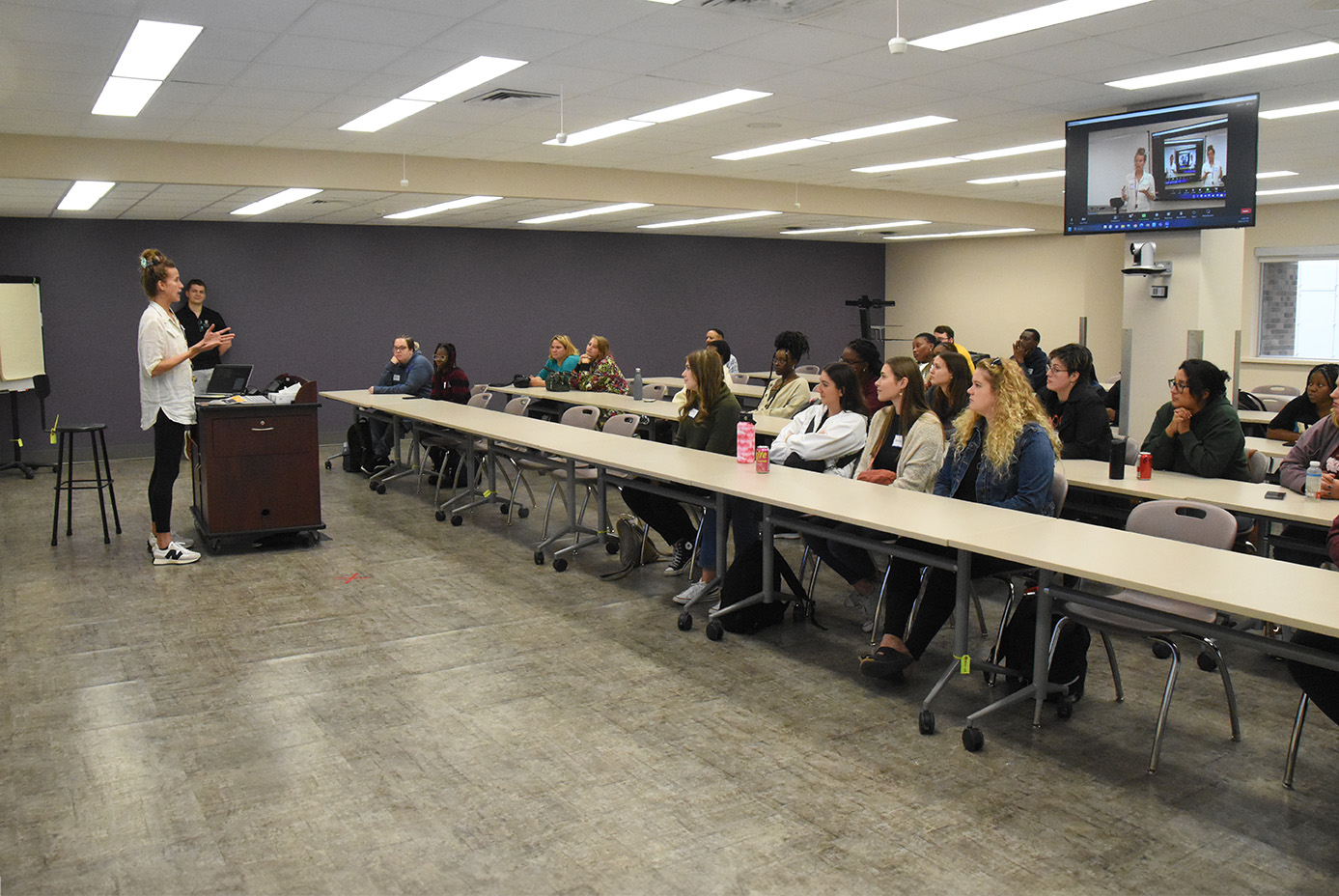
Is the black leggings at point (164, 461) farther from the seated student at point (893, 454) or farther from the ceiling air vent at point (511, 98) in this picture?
the seated student at point (893, 454)

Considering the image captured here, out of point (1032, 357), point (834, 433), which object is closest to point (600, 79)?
point (834, 433)

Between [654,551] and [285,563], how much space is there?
223cm

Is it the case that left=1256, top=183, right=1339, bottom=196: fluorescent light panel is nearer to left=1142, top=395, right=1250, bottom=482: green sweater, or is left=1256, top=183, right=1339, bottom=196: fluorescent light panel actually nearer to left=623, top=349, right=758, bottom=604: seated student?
left=1142, top=395, right=1250, bottom=482: green sweater

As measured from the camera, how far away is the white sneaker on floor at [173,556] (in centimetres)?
605

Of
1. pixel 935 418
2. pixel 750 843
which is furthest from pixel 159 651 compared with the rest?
pixel 935 418

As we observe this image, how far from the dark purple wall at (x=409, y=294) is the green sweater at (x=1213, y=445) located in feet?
32.2

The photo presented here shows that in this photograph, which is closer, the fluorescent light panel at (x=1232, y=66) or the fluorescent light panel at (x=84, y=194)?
the fluorescent light panel at (x=1232, y=66)

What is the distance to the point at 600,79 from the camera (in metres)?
5.86

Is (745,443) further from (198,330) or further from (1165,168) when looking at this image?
(198,330)

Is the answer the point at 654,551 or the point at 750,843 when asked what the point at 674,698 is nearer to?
the point at 750,843

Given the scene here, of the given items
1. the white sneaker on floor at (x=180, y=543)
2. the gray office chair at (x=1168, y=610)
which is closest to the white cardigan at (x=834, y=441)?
the gray office chair at (x=1168, y=610)

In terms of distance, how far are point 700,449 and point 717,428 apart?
0.17 meters

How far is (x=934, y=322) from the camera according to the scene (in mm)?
16469

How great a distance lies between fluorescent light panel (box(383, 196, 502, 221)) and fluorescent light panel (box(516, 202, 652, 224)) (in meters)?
1.27
